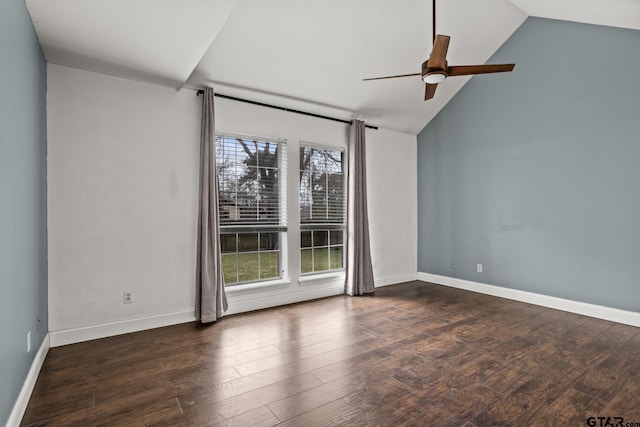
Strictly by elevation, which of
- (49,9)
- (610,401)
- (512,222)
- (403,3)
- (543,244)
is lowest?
(610,401)

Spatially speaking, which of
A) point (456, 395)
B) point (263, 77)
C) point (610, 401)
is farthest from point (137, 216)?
point (610, 401)

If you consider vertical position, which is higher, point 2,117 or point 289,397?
point 2,117

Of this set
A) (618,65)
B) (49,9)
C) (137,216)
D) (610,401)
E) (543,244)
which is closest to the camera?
(610,401)

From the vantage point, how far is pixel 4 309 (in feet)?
5.57

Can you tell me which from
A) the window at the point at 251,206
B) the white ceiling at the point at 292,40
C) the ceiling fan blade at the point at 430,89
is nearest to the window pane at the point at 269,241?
the window at the point at 251,206

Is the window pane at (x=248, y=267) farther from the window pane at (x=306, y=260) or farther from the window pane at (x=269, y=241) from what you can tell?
the window pane at (x=306, y=260)

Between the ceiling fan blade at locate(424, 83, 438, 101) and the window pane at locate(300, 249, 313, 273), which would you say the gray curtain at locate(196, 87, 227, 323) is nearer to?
the window pane at locate(300, 249, 313, 273)

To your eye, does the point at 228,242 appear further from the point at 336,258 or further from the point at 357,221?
the point at 357,221

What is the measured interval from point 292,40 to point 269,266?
2.75 meters

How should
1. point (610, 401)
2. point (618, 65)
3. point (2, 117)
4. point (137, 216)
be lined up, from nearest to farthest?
point (2, 117), point (610, 401), point (137, 216), point (618, 65)

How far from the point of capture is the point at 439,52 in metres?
2.56

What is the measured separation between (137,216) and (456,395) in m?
3.27

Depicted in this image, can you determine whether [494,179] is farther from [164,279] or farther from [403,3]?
[164,279]

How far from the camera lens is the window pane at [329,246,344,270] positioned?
4934 mm
